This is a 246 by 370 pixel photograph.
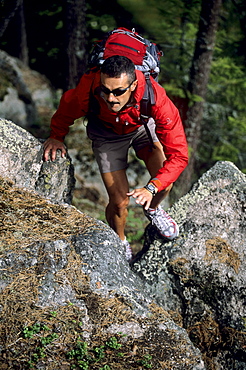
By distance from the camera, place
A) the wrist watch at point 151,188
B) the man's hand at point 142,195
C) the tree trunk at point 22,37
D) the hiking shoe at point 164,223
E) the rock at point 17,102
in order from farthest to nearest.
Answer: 1. the tree trunk at point 22,37
2. the rock at point 17,102
3. the hiking shoe at point 164,223
4. the wrist watch at point 151,188
5. the man's hand at point 142,195

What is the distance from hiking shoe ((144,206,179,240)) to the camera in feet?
16.0

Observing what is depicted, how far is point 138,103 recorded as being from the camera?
13.8ft

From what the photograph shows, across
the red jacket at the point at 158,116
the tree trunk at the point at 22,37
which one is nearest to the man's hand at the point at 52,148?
the red jacket at the point at 158,116

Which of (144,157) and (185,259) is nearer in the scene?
(185,259)

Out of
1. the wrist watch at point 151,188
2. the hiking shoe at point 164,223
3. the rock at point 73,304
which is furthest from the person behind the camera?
the hiking shoe at point 164,223

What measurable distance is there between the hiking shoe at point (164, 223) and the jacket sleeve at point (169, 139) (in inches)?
31.5

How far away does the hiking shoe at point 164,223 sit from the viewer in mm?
4883

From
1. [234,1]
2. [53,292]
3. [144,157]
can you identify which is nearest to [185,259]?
[144,157]

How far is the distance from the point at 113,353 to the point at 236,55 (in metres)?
7.08

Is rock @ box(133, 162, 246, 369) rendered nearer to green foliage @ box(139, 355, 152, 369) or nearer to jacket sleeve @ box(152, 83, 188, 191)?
jacket sleeve @ box(152, 83, 188, 191)

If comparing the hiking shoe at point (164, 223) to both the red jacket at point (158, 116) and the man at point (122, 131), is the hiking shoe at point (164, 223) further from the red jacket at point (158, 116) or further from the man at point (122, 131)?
the red jacket at point (158, 116)

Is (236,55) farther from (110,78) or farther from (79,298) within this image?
(79,298)

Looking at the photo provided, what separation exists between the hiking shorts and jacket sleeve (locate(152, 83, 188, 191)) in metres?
0.62

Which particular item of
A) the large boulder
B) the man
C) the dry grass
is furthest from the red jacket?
the dry grass
